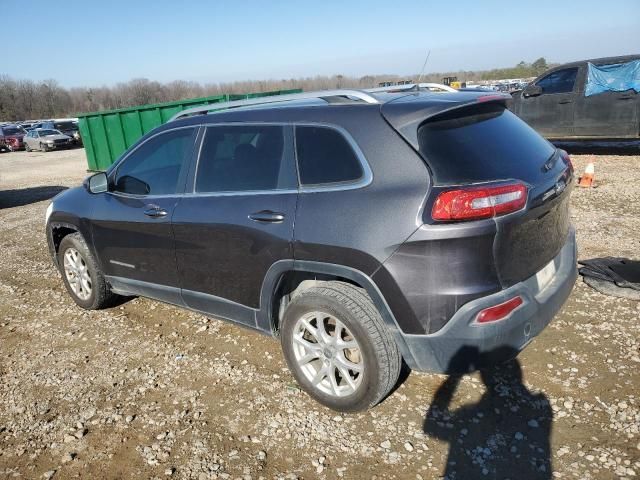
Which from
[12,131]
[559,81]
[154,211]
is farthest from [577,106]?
[12,131]

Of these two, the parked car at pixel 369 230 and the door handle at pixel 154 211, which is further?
the door handle at pixel 154 211

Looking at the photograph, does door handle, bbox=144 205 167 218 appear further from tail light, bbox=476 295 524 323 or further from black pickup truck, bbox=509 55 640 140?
black pickup truck, bbox=509 55 640 140

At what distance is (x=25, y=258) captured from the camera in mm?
6477

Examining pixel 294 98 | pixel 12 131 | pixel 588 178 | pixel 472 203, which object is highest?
pixel 12 131

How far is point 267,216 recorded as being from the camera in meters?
2.80

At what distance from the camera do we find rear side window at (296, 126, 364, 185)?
8.42 ft

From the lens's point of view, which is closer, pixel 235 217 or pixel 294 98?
pixel 235 217

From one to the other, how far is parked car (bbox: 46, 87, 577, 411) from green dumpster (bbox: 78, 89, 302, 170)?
28.4 ft

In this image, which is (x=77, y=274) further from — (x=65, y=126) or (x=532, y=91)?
(x=65, y=126)

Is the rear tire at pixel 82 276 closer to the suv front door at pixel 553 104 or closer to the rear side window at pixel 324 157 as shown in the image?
the rear side window at pixel 324 157

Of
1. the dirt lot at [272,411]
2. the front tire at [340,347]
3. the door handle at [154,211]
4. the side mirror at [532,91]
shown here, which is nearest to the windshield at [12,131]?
the side mirror at [532,91]

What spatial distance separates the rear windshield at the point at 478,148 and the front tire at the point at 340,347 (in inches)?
32.3

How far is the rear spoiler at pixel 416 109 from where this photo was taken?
94.7 inches

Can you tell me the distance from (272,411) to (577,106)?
10.4 m
